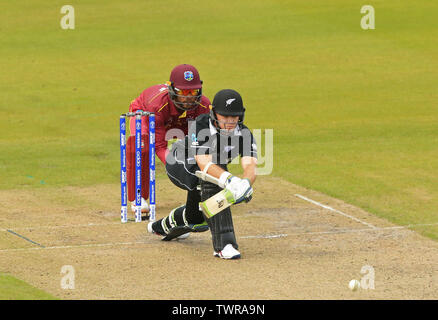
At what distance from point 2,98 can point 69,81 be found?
199cm

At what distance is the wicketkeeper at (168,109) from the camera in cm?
1194

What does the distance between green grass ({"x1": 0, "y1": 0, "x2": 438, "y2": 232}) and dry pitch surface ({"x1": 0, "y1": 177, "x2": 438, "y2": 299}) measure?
87 cm

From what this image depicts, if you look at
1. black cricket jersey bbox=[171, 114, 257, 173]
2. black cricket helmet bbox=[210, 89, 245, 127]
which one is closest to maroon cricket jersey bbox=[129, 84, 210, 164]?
black cricket jersey bbox=[171, 114, 257, 173]

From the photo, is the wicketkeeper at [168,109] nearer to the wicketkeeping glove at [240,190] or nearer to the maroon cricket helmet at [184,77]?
the maroon cricket helmet at [184,77]

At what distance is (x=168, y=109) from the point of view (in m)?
12.3

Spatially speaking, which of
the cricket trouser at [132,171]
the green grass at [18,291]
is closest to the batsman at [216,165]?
the cricket trouser at [132,171]

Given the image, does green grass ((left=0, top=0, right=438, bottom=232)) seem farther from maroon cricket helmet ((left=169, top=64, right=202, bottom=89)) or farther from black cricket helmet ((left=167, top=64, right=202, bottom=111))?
maroon cricket helmet ((left=169, top=64, right=202, bottom=89))

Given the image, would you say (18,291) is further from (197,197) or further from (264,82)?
(264,82)

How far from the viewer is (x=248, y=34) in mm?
26078

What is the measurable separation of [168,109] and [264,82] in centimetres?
1009

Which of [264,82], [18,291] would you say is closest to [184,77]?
[18,291]

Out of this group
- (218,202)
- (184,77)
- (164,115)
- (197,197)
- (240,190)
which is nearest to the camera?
(240,190)

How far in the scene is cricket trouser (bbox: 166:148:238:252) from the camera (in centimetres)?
1026

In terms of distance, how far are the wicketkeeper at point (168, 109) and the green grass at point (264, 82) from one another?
6.59ft
